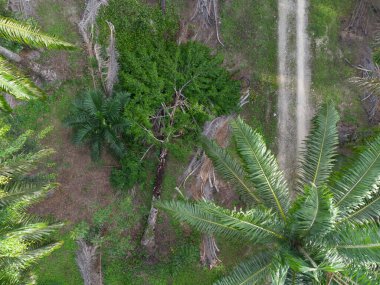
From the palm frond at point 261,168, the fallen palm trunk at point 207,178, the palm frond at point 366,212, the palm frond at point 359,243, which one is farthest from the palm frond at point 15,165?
the palm frond at point 366,212

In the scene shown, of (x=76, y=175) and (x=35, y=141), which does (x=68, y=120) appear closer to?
(x=35, y=141)

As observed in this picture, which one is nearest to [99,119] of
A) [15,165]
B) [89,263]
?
[15,165]

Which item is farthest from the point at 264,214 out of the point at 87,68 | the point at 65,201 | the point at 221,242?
the point at 87,68

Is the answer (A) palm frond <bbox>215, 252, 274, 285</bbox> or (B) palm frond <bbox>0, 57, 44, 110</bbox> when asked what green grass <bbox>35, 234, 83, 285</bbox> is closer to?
(A) palm frond <bbox>215, 252, 274, 285</bbox>

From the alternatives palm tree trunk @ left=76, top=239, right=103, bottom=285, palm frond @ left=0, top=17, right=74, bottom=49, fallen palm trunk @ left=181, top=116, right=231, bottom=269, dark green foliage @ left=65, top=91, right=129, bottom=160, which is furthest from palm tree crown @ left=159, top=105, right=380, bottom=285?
palm tree trunk @ left=76, top=239, right=103, bottom=285

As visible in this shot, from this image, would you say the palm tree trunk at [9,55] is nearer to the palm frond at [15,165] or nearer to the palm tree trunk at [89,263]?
the palm frond at [15,165]
